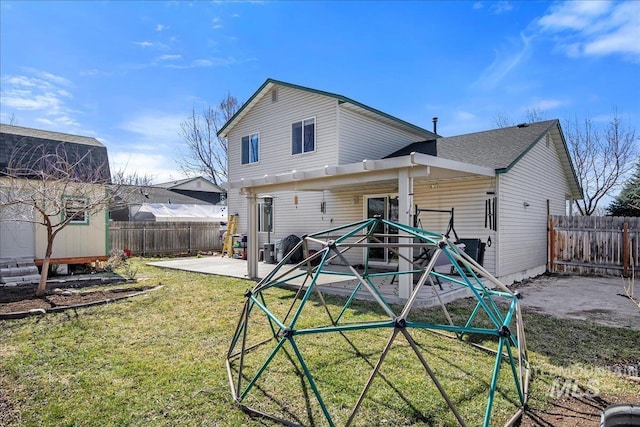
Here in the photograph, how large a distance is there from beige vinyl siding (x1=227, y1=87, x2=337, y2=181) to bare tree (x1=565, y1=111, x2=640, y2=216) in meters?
15.0

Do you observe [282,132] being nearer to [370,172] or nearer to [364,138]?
[364,138]

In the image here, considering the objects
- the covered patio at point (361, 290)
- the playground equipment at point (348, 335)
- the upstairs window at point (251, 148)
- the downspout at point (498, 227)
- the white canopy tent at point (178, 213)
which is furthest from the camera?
the white canopy tent at point (178, 213)

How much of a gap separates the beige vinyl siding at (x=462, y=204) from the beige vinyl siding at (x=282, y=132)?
295cm

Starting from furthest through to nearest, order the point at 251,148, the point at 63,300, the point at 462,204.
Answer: the point at 251,148 < the point at 462,204 < the point at 63,300

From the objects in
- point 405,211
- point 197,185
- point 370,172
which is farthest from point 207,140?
point 405,211

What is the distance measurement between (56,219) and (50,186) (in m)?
2.67

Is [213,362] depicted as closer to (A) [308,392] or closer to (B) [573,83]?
(A) [308,392]

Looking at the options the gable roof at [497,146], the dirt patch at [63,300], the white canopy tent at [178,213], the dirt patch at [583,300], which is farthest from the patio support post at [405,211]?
the white canopy tent at [178,213]

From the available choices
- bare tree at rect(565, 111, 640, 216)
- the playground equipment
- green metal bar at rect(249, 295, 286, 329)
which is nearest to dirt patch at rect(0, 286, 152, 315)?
the playground equipment

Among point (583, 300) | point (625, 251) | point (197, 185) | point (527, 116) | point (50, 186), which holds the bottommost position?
point (583, 300)

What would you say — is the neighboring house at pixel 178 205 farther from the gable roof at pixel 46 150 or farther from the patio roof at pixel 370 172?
the patio roof at pixel 370 172

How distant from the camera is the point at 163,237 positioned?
1650 centimetres

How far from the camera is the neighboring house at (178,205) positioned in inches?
802

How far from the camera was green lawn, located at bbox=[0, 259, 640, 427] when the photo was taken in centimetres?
297
